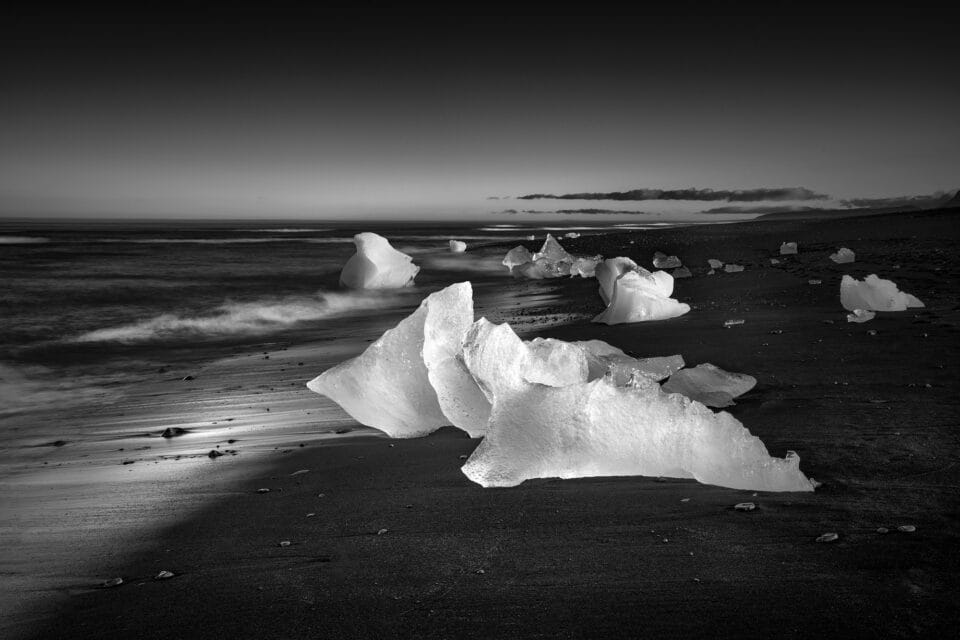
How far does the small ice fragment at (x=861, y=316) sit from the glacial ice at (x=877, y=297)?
386mm

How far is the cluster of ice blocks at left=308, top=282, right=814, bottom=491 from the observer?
269 cm

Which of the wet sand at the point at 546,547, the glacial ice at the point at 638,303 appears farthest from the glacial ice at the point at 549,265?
the wet sand at the point at 546,547

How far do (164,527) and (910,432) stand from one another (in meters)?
3.51

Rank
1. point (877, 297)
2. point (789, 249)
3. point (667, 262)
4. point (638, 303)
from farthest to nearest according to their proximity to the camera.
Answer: point (789, 249) → point (667, 262) → point (638, 303) → point (877, 297)

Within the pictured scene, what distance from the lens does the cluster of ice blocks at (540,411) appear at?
2693 millimetres

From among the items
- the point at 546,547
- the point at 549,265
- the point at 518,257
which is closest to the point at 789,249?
the point at 549,265

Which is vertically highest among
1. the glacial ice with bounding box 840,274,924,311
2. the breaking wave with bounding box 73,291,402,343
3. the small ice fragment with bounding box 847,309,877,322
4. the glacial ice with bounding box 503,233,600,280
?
the glacial ice with bounding box 840,274,924,311

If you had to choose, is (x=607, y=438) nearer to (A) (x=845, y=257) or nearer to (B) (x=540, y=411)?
(B) (x=540, y=411)

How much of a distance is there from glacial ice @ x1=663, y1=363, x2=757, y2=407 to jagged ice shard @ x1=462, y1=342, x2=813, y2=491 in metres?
1.14

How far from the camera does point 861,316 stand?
598 cm

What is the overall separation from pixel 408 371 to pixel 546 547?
5.33 feet

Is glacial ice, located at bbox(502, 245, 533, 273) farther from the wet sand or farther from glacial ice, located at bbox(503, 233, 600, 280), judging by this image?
the wet sand

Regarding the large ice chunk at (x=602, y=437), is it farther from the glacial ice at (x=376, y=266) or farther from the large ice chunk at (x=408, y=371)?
the glacial ice at (x=376, y=266)

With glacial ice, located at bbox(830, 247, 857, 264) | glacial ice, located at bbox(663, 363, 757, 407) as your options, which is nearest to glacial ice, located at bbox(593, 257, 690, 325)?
glacial ice, located at bbox(663, 363, 757, 407)
